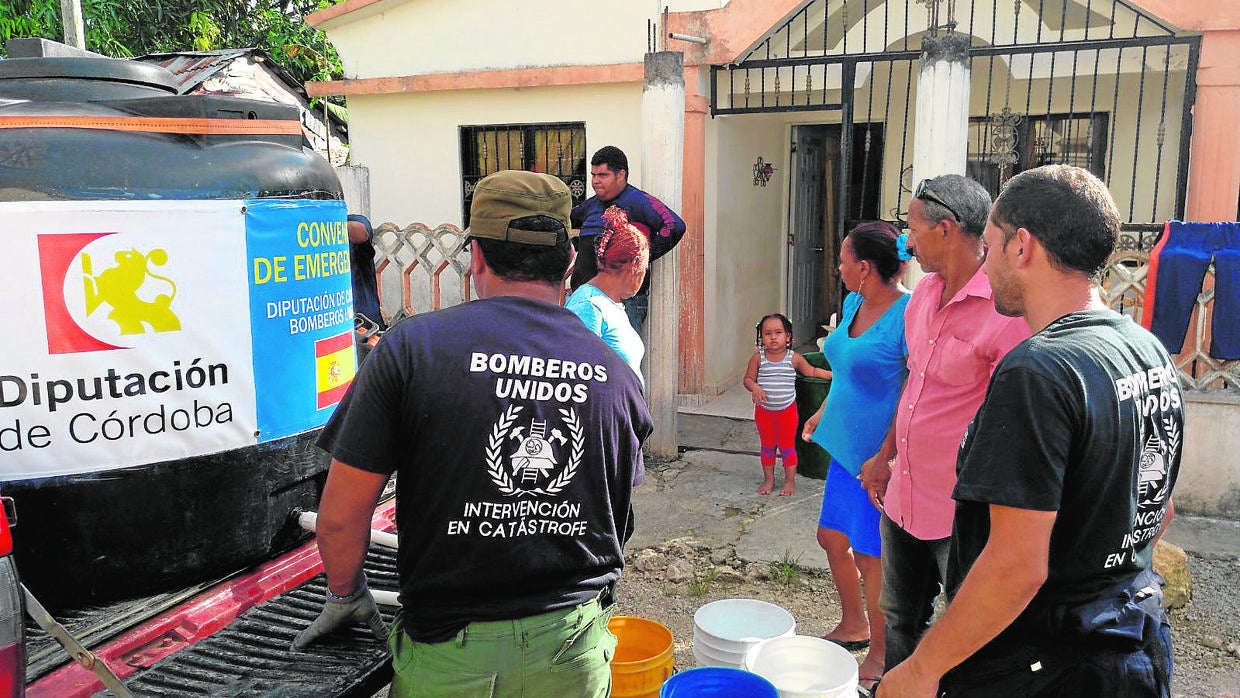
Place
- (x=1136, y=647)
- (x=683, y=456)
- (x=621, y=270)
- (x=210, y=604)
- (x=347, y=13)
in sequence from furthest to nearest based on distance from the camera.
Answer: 1. (x=347, y=13)
2. (x=683, y=456)
3. (x=621, y=270)
4. (x=210, y=604)
5. (x=1136, y=647)

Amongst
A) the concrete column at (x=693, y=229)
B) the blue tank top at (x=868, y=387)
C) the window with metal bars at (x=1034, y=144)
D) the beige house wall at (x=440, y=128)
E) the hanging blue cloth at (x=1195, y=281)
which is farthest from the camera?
the beige house wall at (x=440, y=128)

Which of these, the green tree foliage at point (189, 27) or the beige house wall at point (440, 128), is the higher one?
the green tree foliage at point (189, 27)

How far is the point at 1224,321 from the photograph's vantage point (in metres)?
4.87

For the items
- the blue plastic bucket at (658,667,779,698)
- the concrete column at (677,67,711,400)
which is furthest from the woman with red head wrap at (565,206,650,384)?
the concrete column at (677,67,711,400)

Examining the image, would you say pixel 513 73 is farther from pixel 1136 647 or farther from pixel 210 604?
pixel 1136 647

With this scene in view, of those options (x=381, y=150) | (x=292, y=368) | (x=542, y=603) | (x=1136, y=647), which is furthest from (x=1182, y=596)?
(x=381, y=150)

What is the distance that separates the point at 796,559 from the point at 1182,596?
1680 mm

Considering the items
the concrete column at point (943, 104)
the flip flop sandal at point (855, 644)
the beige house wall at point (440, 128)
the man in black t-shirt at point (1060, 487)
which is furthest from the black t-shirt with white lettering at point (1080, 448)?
the beige house wall at point (440, 128)

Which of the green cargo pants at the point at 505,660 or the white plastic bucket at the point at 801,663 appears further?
the white plastic bucket at the point at 801,663

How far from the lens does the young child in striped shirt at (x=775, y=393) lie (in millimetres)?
5527

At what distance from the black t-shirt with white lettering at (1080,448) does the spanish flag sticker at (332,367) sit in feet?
5.24

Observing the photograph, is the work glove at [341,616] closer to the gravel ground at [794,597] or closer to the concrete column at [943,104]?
the gravel ground at [794,597]

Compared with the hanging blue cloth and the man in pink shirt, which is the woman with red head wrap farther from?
the hanging blue cloth

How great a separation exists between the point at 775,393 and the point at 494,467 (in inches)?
153
